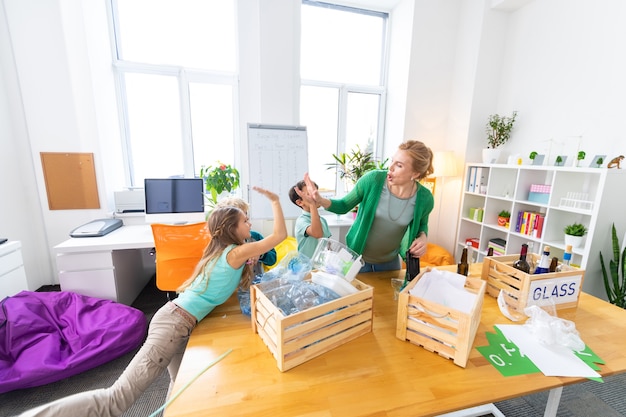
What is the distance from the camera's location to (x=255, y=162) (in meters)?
2.23

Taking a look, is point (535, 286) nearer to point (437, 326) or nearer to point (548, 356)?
point (548, 356)

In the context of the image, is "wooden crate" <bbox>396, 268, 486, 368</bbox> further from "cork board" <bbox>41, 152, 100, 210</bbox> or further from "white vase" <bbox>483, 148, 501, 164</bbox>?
"cork board" <bbox>41, 152, 100, 210</bbox>

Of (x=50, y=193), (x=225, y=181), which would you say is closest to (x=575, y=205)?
(x=225, y=181)

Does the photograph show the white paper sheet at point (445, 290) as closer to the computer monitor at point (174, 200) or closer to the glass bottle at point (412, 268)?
the glass bottle at point (412, 268)

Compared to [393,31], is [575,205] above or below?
below

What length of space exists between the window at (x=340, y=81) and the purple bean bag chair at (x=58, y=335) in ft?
9.12

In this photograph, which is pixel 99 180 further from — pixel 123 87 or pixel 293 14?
pixel 293 14

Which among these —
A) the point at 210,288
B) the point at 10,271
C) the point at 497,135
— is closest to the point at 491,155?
the point at 497,135

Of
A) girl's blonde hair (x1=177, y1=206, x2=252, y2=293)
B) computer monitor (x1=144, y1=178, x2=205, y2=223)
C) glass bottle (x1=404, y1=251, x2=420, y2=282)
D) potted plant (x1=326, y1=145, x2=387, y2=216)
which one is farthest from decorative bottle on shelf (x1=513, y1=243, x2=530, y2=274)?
computer monitor (x1=144, y1=178, x2=205, y2=223)

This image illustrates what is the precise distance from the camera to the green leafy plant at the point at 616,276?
216 cm

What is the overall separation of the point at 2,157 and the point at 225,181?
6.70 ft

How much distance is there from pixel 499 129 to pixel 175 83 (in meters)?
3.85

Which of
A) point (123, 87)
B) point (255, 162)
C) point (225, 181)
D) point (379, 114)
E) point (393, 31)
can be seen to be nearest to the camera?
point (255, 162)

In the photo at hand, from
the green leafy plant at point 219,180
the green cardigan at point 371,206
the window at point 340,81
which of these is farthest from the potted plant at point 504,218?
the green leafy plant at point 219,180
